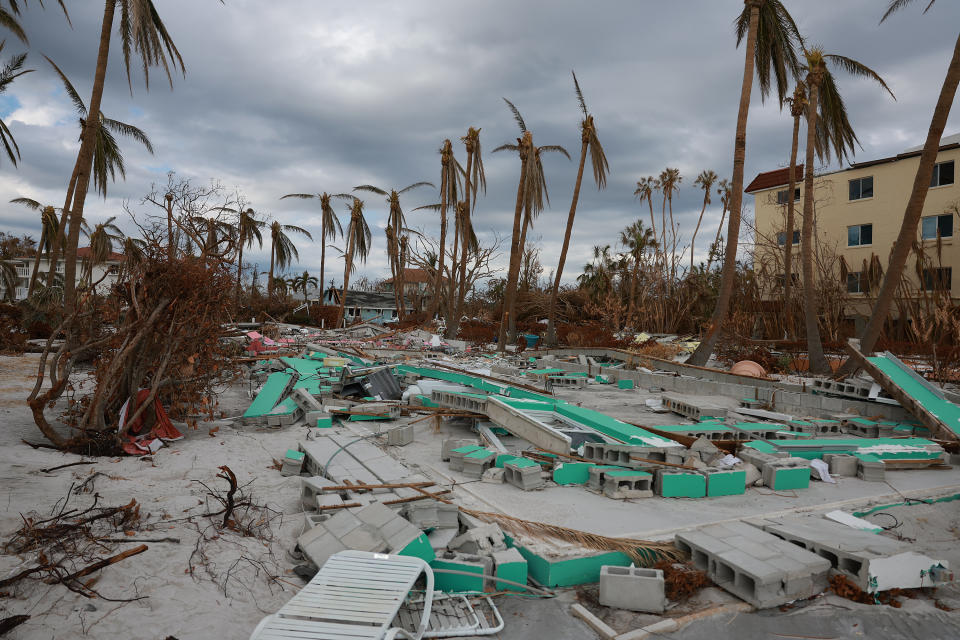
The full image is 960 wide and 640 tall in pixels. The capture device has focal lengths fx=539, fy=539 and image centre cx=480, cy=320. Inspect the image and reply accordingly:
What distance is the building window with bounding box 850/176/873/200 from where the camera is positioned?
2508 centimetres

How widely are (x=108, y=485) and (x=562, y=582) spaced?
14.2ft

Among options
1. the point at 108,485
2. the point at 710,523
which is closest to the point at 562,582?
the point at 710,523

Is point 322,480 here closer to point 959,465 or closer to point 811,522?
point 811,522

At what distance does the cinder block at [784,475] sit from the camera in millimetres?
5543

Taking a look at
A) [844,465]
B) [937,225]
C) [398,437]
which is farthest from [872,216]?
[398,437]

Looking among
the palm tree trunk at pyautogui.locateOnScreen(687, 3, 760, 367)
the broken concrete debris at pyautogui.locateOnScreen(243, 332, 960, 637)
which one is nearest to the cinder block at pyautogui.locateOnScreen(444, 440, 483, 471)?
the broken concrete debris at pyautogui.locateOnScreen(243, 332, 960, 637)

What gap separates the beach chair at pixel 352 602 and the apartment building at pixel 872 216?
19811 millimetres

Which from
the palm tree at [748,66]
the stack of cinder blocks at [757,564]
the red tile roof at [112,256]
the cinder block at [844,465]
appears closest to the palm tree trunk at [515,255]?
the palm tree at [748,66]

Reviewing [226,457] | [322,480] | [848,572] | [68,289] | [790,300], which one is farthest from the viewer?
[790,300]

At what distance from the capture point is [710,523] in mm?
4566

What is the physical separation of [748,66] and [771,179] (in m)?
18.0

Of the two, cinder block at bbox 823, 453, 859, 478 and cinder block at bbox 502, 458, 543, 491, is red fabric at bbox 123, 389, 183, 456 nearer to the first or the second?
cinder block at bbox 502, 458, 543, 491

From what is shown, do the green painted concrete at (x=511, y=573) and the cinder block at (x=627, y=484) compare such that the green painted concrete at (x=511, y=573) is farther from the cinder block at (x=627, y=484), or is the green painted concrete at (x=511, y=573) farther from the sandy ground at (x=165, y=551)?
the cinder block at (x=627, y=484)

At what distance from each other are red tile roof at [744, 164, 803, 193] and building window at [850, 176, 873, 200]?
232 centimetres
